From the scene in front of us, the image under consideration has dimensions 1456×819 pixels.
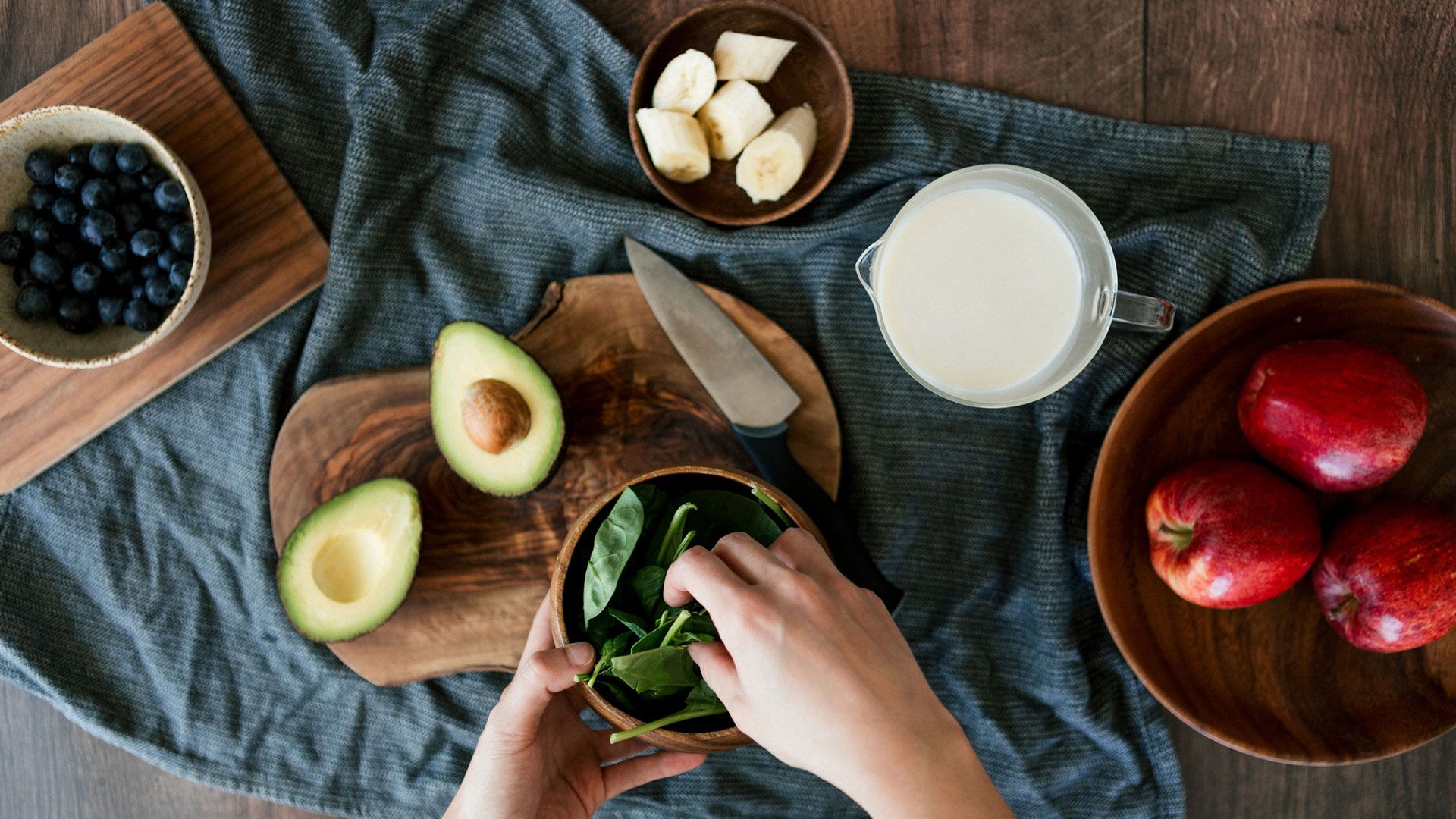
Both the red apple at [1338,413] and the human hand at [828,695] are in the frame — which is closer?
the human hand at [828,695]

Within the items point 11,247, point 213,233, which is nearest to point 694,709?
point 213,233

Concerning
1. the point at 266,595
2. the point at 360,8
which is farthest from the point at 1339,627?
the point at 360,8

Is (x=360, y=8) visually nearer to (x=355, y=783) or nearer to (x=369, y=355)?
(x=369, y=355)

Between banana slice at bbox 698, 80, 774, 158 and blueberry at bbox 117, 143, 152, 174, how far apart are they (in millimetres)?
585

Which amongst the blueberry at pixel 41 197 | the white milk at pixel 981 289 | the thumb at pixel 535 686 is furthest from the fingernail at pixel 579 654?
the blueberry at pixel 41 197

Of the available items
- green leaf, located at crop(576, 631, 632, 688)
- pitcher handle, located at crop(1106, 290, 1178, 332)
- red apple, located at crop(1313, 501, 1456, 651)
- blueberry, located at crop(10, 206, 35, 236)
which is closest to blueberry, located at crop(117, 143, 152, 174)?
blueberry, located at crop(10, 206, 35, 236)

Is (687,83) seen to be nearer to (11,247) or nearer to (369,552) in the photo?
(369,552)

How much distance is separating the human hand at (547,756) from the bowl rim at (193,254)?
49 centimetres

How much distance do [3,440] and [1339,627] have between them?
1442 mm

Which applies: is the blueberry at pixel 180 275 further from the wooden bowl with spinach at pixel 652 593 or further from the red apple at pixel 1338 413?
the red apple at pixel 1338 413

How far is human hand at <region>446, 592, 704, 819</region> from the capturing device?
770mm

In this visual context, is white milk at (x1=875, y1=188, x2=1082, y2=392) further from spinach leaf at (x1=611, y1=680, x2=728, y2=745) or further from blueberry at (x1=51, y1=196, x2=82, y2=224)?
blueberry at (x1=51, y1=196, x2=82, y2=224)

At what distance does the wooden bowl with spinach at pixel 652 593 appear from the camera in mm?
729

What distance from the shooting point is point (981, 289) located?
925 mm
